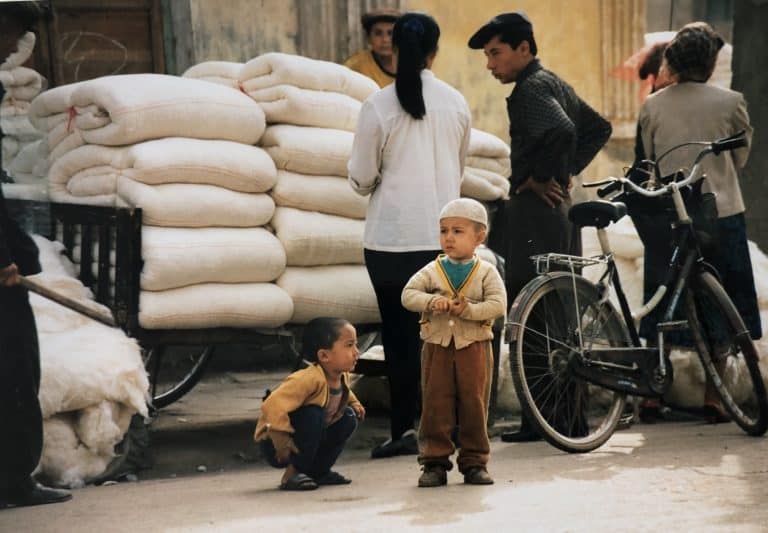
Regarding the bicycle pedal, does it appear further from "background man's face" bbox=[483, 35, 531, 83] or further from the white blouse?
"background man's face" bbox=[483, 35, 531, 83]

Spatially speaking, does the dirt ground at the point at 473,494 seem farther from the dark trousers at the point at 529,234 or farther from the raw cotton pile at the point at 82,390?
the dark trousers at the point at 529,234

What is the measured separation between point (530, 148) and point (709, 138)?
0.96 m

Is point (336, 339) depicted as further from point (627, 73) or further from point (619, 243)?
point (627, 73)

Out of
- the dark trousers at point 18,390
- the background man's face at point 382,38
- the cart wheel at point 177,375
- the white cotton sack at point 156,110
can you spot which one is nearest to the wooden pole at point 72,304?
the dark trousers at point 18,390

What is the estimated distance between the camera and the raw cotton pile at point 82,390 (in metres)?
5.32

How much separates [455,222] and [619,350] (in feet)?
4.27

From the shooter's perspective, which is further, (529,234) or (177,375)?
(177,375)

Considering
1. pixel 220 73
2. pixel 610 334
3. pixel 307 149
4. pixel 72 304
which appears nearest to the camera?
pixel 72 304

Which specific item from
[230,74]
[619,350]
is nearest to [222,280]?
[230,74]

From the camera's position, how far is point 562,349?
5.82 metres

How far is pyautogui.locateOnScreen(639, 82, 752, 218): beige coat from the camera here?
6555 mm

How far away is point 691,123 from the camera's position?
658 centimetres

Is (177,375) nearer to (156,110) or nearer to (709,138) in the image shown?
(156,110)

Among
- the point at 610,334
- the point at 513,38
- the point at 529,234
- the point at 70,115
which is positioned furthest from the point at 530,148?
the point at 70,115
